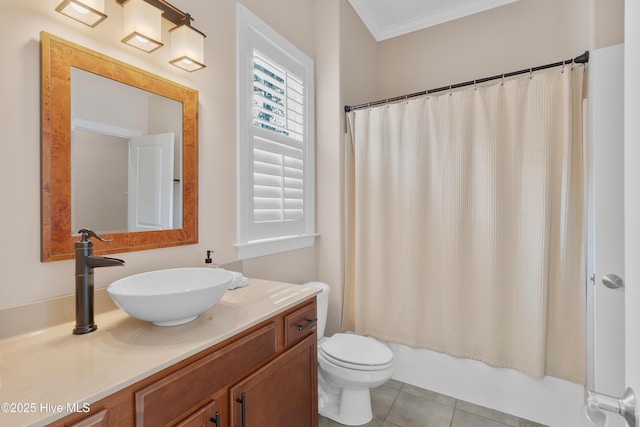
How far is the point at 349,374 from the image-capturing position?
5.49 feet

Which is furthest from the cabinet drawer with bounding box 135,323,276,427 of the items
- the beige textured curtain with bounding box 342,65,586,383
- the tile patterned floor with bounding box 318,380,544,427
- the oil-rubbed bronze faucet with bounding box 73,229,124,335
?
the beige textured curtain with bounding box 342,65,586,383

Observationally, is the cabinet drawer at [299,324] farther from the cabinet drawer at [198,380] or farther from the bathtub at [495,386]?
the bathtub at [495,386]

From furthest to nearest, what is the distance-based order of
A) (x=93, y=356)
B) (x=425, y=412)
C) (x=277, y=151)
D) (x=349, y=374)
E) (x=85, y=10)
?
(x=277, y=151) → (x=425, y=412) → (x=349, y=374) → (x=85, y=10) → (x=93, y=356)

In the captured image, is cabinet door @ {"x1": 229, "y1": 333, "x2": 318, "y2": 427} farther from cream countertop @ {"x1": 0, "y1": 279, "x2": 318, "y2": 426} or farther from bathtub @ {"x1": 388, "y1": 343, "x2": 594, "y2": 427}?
bathtub @ {"x1": 388, "y1": 343, "x2": 594, "y2": 427}

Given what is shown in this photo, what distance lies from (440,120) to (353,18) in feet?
3.94

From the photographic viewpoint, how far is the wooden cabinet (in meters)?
0.73

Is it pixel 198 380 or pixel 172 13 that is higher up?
pixel 172 13

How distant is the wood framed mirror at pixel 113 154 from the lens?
1.04 m

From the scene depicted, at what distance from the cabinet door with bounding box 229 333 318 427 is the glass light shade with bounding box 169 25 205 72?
51.6 inches

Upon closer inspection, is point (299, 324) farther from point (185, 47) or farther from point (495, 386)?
point (495, 386)

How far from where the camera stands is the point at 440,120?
2057mm

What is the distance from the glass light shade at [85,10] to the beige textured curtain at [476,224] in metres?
1.64

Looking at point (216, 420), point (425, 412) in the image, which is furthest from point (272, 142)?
point (425, 412)

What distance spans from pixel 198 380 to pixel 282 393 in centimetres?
46
